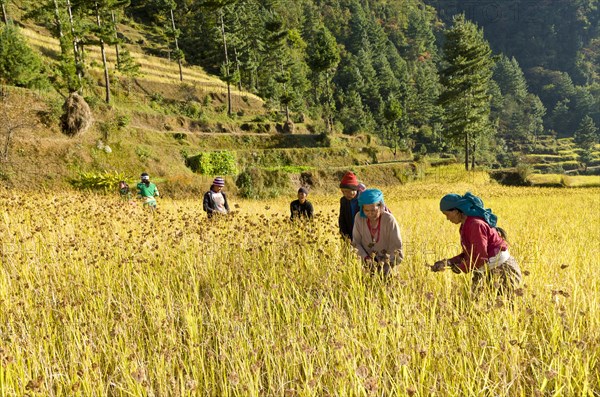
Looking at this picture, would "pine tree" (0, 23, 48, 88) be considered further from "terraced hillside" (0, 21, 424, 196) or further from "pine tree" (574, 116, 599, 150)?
"pine tree" (574, 116, 599, 150)

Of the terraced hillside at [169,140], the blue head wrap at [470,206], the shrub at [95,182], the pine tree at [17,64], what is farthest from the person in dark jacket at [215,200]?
the pine tree at [17,64]

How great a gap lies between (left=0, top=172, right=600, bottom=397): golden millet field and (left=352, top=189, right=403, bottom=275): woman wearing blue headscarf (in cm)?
23

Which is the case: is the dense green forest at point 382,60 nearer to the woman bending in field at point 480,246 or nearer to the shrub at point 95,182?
the shrub at point 95,182

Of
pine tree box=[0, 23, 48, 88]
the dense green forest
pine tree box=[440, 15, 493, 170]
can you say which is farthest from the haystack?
pine tree box=[440, 15, 493, 170]

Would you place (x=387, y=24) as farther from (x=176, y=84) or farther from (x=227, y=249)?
(x=227, y=249)

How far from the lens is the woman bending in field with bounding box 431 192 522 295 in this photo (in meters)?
3.13

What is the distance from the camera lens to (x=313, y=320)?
2760 mm

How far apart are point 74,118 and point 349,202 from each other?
21.2 meters

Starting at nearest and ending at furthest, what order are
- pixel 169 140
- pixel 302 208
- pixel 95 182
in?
pixel 302 208 → pixel 95 182 → pixel 169 140

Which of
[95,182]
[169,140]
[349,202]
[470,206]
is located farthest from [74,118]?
[470,206]

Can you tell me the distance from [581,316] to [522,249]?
10.1 ft

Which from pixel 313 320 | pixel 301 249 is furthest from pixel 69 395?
pixel 301 249

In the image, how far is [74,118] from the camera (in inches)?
798

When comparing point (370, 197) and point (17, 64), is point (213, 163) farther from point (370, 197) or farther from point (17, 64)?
point (370, 197)
